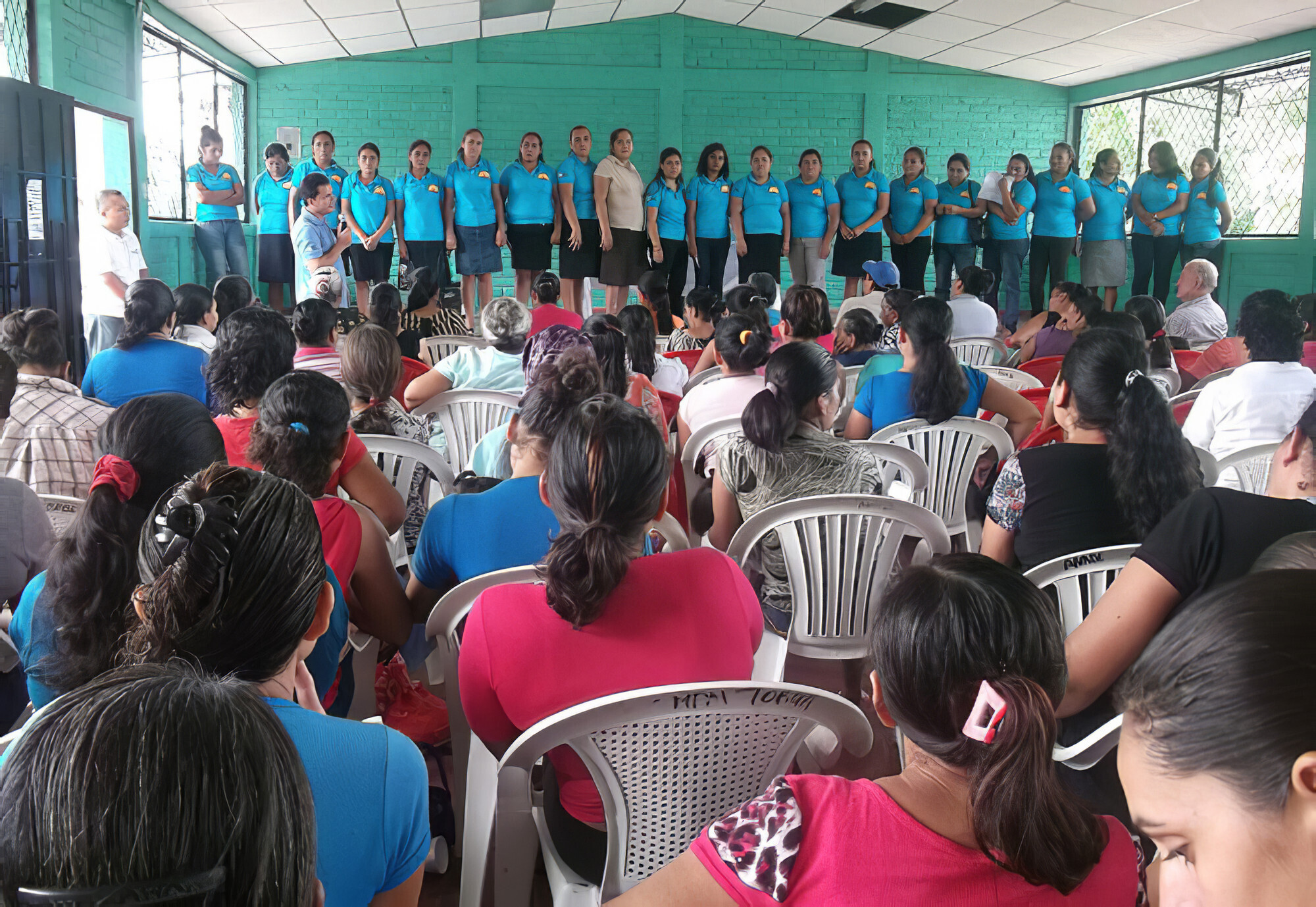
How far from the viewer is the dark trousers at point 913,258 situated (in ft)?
30.3

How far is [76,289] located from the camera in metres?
6.00

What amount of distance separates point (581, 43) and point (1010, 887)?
10.9 metres

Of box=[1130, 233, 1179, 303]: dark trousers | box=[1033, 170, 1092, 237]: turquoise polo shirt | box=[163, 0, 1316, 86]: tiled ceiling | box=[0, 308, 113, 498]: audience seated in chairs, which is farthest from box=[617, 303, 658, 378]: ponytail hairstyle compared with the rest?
box=[1130, 233, 1179, 303]: dark trousers

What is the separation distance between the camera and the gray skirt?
9.33m

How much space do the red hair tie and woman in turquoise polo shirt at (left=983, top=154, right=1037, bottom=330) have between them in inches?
330

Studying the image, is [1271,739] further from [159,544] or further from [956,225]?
[956,225]

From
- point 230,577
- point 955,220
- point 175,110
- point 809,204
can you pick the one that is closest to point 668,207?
point 809,204

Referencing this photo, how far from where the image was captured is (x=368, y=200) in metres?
8.30

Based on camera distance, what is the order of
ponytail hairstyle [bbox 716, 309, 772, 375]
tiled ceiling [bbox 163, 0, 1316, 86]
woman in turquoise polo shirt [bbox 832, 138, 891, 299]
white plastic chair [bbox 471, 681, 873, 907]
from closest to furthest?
white plastic chair [bbox 471, 681, 873, 907], ponytail hairstyle [bbox 716, 309, 772, 375], tiled ceiling [bbox 163, 0, 1316, 86], woman in turquoise polo shirt [bbox 832, 138, 891, 299]

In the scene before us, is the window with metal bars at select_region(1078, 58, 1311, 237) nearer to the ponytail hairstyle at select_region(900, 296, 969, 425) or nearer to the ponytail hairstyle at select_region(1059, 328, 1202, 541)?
the ponytail hairstyle at select_region(900, 296, 969, 425)

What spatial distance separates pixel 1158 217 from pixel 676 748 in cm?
923

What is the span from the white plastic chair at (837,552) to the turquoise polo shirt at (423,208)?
22.2 ft

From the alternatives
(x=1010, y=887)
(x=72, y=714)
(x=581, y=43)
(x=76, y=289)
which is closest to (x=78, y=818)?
(x=72, y=714)

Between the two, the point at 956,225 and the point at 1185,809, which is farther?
the point at 956,225
